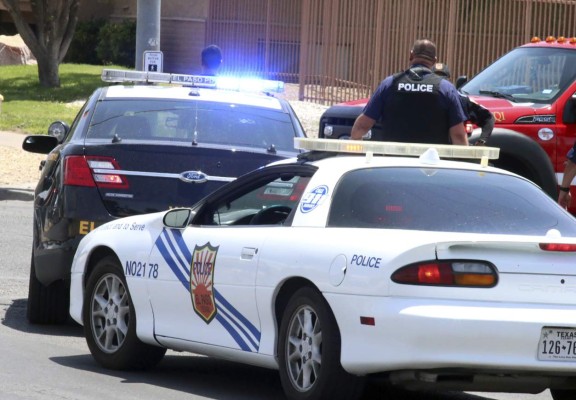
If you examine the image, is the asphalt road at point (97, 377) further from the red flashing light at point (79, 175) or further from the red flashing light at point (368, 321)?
the red flashing light at point (368, 321)

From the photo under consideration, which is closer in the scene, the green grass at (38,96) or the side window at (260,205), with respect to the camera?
the side window at (260,205)

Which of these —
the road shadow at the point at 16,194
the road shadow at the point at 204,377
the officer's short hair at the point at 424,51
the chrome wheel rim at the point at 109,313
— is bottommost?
the road shadow at the point at 16,194

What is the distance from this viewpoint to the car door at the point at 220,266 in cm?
677

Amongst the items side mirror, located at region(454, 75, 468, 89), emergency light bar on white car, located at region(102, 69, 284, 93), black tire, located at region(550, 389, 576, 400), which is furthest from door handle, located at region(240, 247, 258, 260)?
side mirror, located at region(454, 75, 468, 89)

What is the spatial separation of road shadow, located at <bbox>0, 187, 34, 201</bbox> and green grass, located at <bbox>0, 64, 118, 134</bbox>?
195 inches

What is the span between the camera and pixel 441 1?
27.2 meters

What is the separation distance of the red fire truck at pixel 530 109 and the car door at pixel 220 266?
167 inches

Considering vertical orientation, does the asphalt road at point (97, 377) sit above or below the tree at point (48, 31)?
below

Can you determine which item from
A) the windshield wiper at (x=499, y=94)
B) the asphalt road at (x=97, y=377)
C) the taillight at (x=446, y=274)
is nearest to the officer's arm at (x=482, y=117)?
the windshield wiper at (x=499, y=94)

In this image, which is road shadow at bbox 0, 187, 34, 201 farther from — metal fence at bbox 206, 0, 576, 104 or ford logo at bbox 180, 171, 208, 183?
metal fence at bbox 206, 0, 576, 104

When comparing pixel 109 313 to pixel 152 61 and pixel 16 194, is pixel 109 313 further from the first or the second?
pixel 16 194

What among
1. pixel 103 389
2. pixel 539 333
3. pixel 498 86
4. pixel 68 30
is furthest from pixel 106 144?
pixel 68 30

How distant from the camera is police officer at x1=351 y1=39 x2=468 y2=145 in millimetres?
9219

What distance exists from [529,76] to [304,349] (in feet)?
24.4
